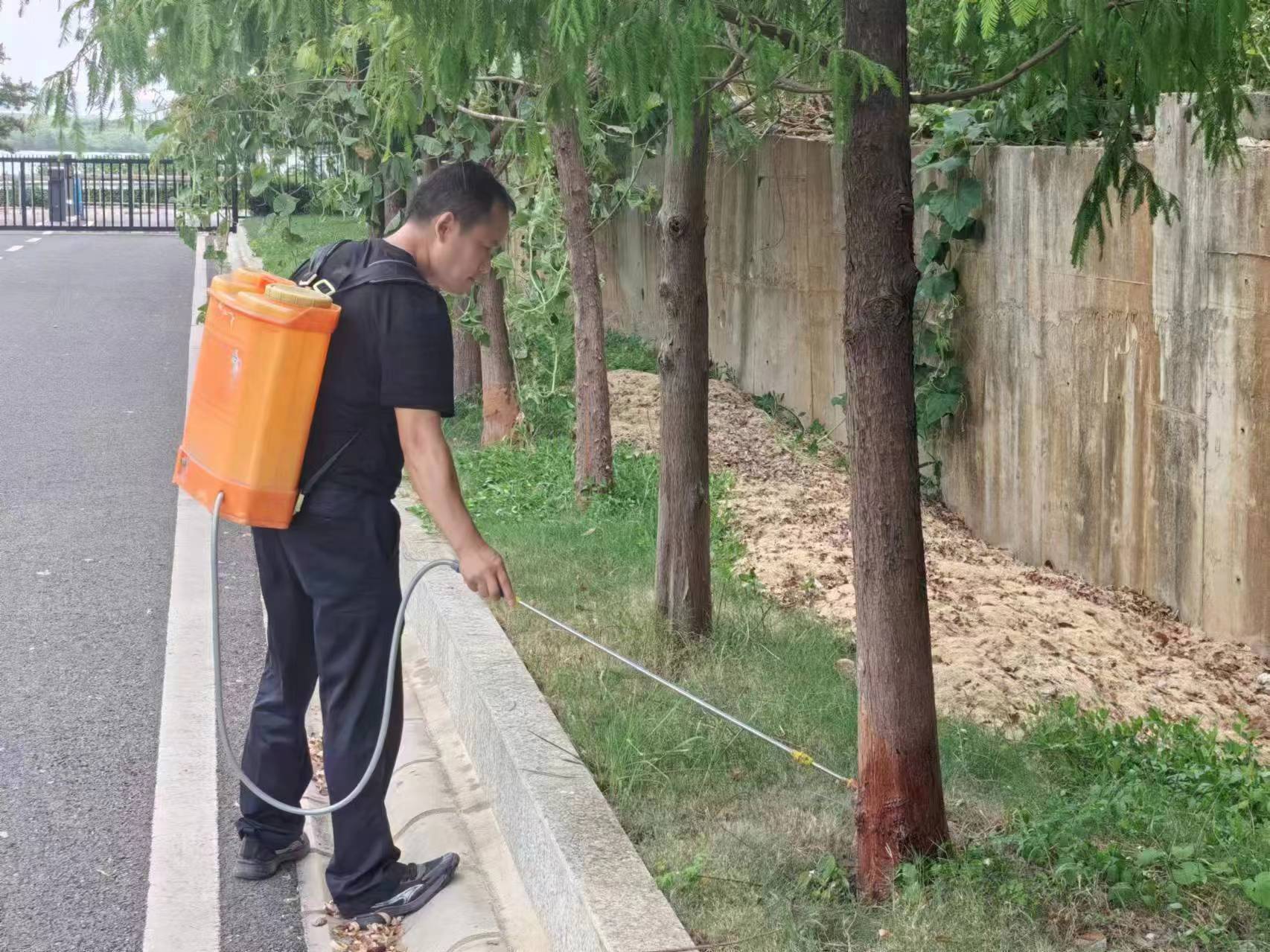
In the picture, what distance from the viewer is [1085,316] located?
7.38 m

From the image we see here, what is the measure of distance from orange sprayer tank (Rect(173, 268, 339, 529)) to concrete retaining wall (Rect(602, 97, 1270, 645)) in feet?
12.4

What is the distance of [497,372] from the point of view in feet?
33.7

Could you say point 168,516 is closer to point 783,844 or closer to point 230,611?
point 230,611

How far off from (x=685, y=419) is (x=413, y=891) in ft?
7.50

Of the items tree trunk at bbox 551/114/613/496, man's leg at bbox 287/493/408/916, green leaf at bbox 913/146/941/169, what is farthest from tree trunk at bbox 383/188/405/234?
man's leg at bbox 287/493/408/916

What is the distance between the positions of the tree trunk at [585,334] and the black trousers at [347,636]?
14.1 feet

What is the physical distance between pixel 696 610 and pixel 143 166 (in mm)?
36062

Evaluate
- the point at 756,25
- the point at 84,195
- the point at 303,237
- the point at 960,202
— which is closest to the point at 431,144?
the point at 960,202

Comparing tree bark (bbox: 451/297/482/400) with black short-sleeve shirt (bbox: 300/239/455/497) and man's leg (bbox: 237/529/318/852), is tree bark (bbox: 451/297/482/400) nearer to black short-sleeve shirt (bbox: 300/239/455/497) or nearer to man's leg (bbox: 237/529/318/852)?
man's leg (bbox: 237/529/318/852)

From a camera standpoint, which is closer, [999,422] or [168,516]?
[999,422]

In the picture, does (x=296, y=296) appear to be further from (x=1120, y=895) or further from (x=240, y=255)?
(x=240, y=255)

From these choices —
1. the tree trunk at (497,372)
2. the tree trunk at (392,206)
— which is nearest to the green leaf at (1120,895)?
the tree trunk at (497,372)

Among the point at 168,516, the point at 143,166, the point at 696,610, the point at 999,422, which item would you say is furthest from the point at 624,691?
the point at 143,166

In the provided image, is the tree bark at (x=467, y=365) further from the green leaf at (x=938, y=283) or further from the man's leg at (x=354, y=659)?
the man's leg at (x=354, y=659)
